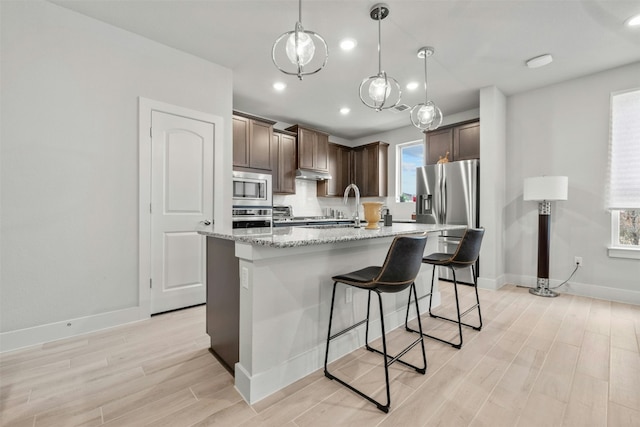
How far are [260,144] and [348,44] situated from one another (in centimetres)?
213

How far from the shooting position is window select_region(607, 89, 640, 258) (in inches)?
128

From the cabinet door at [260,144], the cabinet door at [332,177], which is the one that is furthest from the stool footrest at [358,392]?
the cabinet door at [332,177]

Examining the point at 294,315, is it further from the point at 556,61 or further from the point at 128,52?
the point at 556,61

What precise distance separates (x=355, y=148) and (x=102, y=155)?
4.67m

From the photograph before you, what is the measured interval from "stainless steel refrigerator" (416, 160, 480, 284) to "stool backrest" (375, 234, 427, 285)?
2.53 m

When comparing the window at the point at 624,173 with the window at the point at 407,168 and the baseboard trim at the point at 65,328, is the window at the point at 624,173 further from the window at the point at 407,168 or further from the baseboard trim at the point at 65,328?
the baseboard trim at the point at 65,328

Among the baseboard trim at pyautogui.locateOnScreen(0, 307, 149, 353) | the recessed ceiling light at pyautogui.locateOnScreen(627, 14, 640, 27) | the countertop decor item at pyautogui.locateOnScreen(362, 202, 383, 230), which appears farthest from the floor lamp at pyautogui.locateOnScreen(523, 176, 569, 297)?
the baseboard trim at pyautogui.locateOnScreen(0, 307, 149, 353)

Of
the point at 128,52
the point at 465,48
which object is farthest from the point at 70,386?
the point at 465,48

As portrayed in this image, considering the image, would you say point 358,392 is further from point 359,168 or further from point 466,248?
point 359,168

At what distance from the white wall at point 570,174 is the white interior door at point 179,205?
13.6 ft

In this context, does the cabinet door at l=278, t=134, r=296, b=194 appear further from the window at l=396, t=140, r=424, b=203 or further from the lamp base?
the lamp base

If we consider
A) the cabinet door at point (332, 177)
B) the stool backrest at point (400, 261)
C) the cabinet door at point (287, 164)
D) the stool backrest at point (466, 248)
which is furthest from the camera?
the cabinet door at point (332, 177)

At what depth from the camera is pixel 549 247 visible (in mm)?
3707

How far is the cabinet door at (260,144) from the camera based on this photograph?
14.4ft
